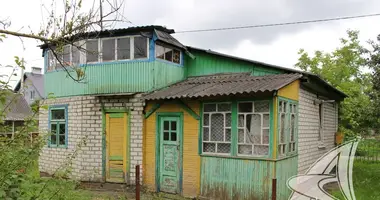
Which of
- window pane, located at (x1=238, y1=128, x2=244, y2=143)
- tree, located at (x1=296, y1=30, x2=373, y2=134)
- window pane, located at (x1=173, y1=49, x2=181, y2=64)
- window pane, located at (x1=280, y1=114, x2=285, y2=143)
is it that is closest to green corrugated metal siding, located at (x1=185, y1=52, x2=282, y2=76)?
window pane, located at (x1=173, y1=49, x2=181, y2=64)

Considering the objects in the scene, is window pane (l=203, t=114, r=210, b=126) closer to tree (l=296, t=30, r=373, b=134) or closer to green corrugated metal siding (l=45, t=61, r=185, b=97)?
green corrugated metal siding (l=45, t=61, r=185, b=97)

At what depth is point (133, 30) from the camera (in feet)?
29.0

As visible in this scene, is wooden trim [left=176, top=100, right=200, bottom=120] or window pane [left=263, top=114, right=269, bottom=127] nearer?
window pane [left=263, top=114, right=269, bottom=127]

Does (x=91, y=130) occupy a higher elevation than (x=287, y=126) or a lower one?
lower

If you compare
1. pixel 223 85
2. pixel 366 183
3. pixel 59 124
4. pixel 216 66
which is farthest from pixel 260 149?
pixel 59 124

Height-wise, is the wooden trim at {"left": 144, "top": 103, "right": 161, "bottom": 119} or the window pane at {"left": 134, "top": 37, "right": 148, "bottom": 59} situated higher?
the window pane at {"left": 134, "top": 37, "right": 148, "bottom": 59}

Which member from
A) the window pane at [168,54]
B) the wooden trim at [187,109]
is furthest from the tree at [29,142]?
the window pane at [168,54]

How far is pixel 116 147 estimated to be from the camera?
9.28 m

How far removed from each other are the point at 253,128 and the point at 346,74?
19.4 meters

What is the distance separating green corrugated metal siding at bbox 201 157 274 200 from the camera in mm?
7062

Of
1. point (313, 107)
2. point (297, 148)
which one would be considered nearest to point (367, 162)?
point (313, 107)

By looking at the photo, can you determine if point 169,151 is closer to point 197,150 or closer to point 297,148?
point 197,150

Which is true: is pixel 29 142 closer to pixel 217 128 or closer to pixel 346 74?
pixel 217 128

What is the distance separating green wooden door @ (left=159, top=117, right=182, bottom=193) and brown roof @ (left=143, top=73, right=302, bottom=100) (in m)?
0.77
